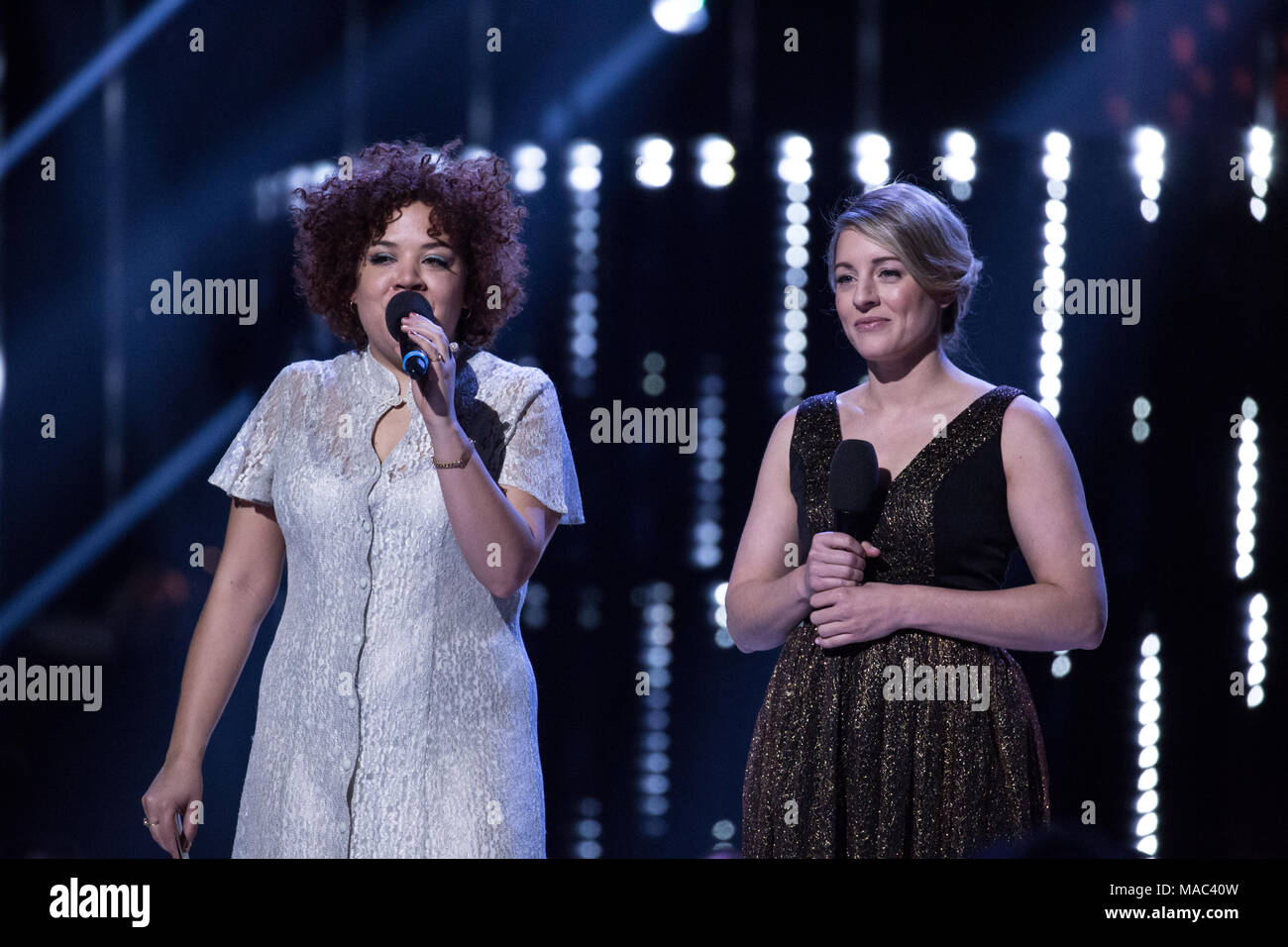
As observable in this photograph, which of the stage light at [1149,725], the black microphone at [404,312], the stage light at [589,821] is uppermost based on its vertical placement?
the black microphone at [404,312]

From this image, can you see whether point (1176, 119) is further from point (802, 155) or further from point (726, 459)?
point (726, 459)

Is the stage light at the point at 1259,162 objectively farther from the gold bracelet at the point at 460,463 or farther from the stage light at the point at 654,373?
the gold bracelet at the point at 460,463

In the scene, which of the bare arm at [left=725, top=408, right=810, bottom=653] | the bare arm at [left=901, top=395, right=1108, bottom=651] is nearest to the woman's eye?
the bare arm at [left=725, top=408, right=810, bottom=653]

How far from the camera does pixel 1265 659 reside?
2.83m

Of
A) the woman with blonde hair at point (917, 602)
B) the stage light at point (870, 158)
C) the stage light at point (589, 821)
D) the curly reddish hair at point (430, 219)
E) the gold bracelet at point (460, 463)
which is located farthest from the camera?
the stage light at point (589, 821)

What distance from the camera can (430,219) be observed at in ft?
6.03

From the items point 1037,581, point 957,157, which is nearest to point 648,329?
point 957,157

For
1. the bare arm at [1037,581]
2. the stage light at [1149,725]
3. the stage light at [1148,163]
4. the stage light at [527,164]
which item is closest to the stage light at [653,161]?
the stage light at [527,164]

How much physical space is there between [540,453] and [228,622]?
1.69 ft

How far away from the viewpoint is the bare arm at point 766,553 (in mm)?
1862

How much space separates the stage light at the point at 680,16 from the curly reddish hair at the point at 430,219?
88 cm

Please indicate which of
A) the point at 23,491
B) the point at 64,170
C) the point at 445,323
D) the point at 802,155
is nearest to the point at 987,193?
the point at 802,155

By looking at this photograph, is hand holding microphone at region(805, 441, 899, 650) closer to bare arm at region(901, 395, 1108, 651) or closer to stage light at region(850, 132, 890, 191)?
bare arm at region(901, 395, 1108, 651)

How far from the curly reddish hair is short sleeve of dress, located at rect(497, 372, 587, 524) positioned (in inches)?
6.6
